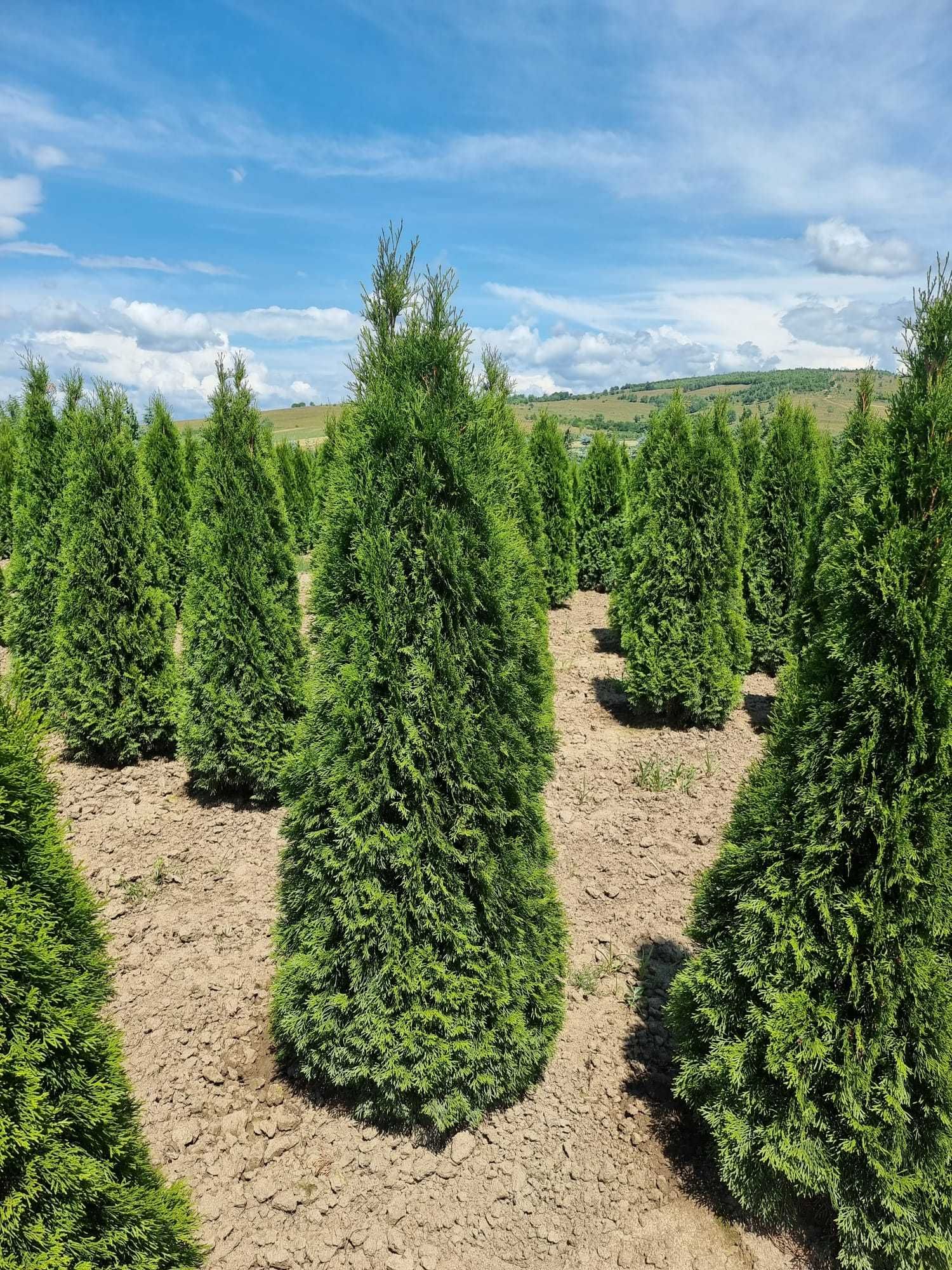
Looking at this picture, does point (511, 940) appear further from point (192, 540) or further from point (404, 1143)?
point (192, 540)

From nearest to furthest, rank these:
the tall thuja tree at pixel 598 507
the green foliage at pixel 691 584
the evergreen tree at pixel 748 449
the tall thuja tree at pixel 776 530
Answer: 1. the green foliage at pixel 691 584
2. the tall thuja tree at pixel 776 530
3. the evergreen tree at pixel 748 449
4. the tall thuja tree at pixel 598 507

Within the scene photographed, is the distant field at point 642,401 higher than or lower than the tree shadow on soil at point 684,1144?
higher

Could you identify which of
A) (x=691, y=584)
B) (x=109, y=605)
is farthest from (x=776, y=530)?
(x=109, y=605)

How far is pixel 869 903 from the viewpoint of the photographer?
2.93 m

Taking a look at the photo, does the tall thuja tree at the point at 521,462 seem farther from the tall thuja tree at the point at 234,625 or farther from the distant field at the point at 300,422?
the distant field at the point at 300,422

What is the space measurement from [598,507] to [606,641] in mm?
5626

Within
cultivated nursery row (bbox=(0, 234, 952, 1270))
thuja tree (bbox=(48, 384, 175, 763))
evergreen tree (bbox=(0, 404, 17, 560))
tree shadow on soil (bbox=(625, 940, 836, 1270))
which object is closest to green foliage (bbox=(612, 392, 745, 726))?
tree shadow on soil (bbox=(625, 940, 836, 1270))

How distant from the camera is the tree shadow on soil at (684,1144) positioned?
3.23 m

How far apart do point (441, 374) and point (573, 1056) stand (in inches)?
156

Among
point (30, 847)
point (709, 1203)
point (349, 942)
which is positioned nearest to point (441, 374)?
point (30, 847)

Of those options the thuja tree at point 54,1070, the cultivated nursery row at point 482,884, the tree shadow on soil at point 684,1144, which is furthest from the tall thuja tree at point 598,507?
the thuja tree at point 54,1070

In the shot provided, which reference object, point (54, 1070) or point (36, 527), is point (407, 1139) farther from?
point (36, 527)

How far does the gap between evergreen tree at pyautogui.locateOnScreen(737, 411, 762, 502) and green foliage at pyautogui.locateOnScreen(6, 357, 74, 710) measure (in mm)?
10495

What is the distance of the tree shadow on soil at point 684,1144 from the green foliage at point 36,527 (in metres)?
8.24
